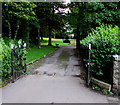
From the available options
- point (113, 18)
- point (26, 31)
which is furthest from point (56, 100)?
point (26, 31)

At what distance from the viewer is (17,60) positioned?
5918 millimetres

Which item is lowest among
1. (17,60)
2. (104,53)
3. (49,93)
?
(49,93)

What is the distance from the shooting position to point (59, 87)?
4785 mm

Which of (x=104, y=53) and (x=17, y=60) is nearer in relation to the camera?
(x=104, y=53)

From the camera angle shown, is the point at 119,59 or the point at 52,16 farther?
the point at 52,16

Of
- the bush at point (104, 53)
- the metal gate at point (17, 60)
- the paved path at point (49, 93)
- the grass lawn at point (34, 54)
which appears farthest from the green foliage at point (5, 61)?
the grass lawn at point (34, 54)

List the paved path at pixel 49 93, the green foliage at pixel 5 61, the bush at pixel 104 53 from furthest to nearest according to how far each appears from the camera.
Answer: the green foliage at pixel 5 61 < the bush at pixel 104 53 < the paved path at pixel 49 93

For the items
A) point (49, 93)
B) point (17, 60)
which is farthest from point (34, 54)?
point (49, 93)

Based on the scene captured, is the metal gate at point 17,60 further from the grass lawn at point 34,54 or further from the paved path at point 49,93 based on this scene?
the grass lawn at point 34,54

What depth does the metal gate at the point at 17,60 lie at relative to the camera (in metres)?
5.32

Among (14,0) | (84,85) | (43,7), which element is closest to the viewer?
(84,85)

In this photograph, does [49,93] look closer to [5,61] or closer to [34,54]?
[5,61]

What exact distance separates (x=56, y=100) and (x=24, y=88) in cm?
155

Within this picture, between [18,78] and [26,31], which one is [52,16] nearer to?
[26,31]
